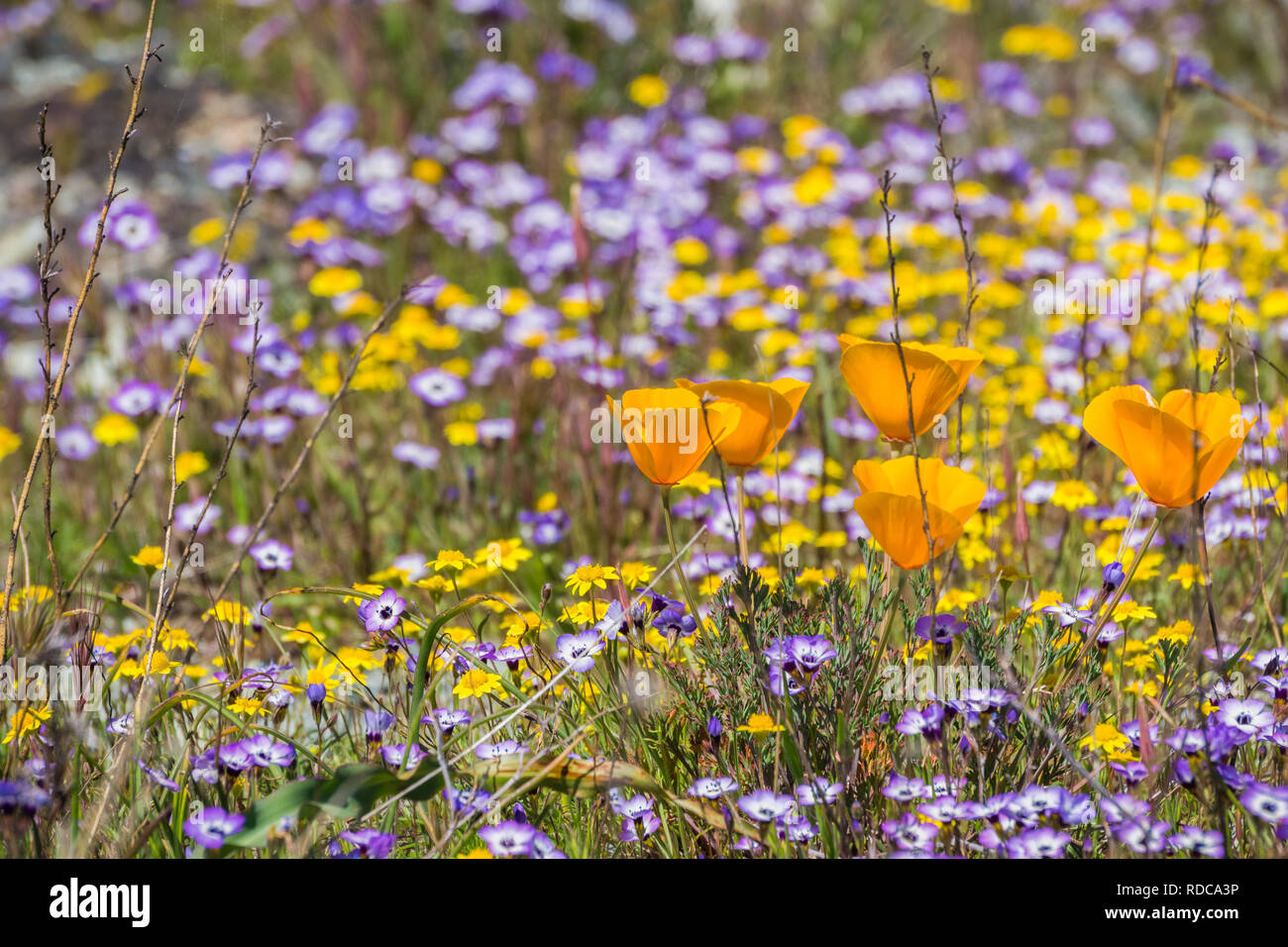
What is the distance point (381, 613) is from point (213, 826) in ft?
1.62

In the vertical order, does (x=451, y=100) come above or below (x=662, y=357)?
above

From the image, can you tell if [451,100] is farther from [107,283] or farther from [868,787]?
[868,787]

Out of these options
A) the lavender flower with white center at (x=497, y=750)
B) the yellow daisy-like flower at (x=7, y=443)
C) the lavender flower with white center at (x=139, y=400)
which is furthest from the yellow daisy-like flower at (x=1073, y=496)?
the yellow daisy-like flower at (x=7, y=443)

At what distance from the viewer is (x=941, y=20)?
773 cm

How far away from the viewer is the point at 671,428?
5.66 ft

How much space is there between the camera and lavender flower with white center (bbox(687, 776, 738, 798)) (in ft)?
5.65

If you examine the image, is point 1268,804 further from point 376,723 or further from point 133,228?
point 133,228

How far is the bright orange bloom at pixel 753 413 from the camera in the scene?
170 cm

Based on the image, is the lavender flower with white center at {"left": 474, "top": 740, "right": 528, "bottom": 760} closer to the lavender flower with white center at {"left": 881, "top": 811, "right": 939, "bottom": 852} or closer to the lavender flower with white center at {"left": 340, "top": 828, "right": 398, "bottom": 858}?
the lavender flower with white center at {"left": 340, "top": 828, "right": 398, "bottom": 858}

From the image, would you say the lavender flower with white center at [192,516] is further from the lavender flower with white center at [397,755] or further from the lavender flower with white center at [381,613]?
the lavender flower with white center at [397,755]

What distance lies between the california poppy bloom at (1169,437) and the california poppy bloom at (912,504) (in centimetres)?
19
